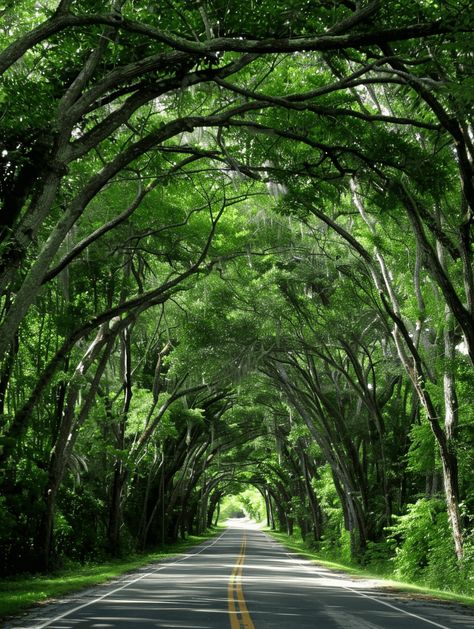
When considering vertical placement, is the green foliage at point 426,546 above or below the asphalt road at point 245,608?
above

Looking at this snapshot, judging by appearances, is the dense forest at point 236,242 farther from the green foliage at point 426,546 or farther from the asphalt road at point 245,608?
the asphalt road at point 245,608

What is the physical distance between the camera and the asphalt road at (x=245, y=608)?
980cm

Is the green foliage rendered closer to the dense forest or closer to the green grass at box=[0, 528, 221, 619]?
the dense forest

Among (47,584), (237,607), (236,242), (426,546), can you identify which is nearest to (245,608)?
(237,607)

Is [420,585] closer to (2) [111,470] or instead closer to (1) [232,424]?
(2) [111,470]

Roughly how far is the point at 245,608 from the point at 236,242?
11132 millimetres

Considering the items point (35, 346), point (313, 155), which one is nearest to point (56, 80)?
point (313, 155)

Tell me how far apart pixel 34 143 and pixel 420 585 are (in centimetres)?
1550

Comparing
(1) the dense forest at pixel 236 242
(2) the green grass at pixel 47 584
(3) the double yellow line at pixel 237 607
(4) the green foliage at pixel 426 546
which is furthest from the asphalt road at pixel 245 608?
(1) the dense forest at pixel 236 242

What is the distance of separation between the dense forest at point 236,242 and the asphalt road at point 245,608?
8.42 feet

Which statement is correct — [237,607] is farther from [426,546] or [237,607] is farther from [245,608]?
[426,546]

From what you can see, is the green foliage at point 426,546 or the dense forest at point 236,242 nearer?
the dense forest at point 236,242

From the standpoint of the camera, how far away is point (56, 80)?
1067 cm

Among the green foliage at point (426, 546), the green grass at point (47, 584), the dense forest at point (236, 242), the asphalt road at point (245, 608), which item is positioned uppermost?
the dense forest at point (236, 242)
